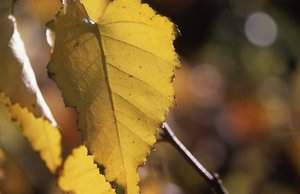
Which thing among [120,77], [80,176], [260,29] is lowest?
[260,29]

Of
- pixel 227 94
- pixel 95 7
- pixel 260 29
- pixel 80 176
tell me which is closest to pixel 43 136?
pixel 80 176

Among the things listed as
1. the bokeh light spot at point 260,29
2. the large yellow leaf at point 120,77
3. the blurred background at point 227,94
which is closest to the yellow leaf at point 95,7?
the large yellow leaf at point 120,77

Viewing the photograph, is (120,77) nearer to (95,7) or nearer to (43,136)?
(95,7)

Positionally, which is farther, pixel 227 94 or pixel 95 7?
pixel 227 94

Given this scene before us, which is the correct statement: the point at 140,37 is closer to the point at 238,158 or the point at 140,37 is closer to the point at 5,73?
the point at 5,73

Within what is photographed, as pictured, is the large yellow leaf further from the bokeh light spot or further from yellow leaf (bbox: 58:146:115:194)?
the bokeh light spot

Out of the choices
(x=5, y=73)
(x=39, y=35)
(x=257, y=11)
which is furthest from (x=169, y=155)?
(x=5, y=73)
